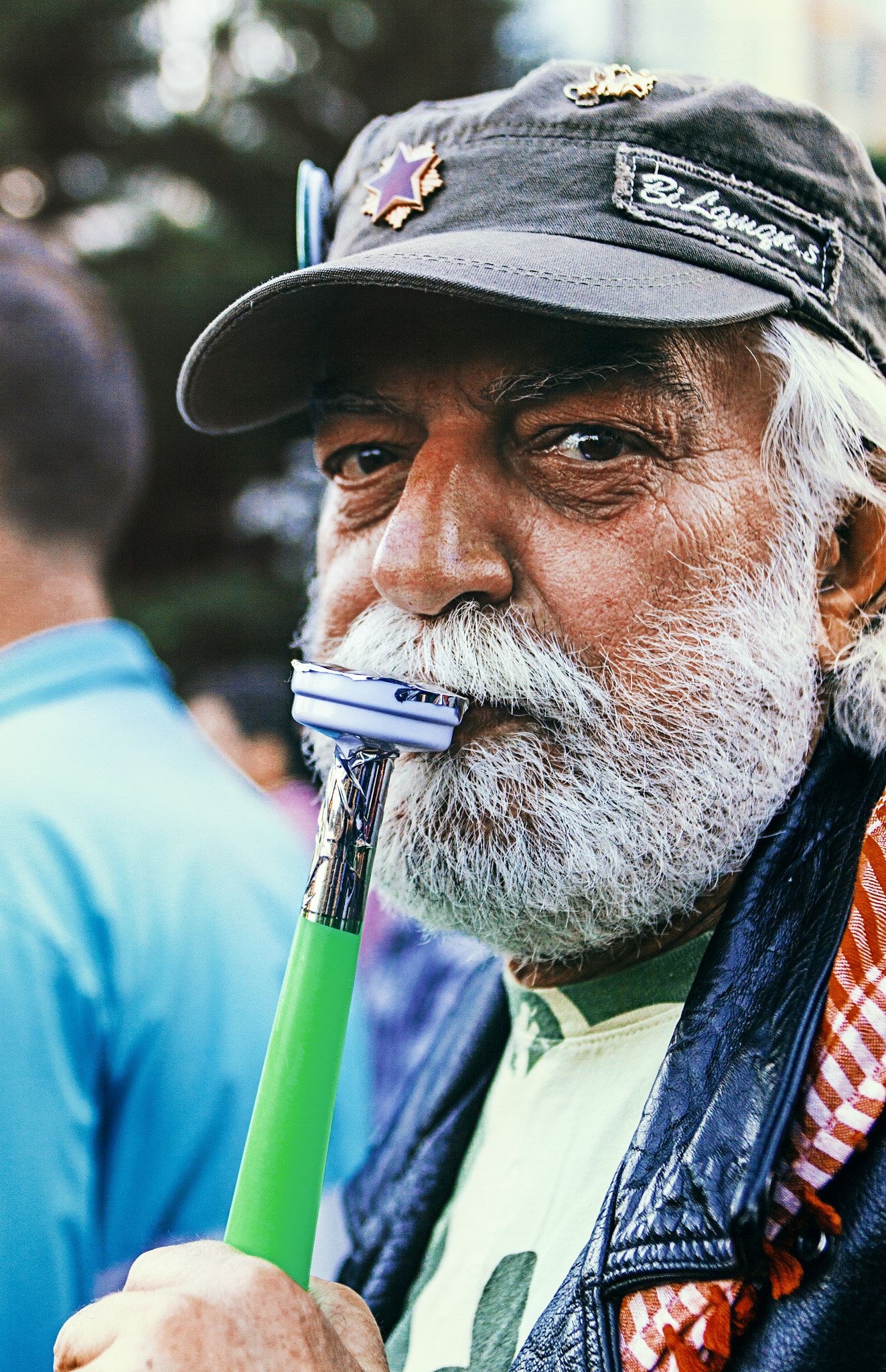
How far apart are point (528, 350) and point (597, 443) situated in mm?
137

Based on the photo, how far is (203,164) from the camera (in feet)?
29.0

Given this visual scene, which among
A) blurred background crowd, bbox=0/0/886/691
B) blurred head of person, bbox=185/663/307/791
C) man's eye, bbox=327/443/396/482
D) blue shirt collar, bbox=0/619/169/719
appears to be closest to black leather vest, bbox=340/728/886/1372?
man's eye, bbox=327/443/396/482

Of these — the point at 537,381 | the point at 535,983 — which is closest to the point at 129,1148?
the point at 535,983

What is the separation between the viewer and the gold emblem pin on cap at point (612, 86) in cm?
133

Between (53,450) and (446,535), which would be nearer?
(446,535)

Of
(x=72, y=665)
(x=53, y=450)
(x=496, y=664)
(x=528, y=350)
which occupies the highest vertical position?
(x=528, y=350)

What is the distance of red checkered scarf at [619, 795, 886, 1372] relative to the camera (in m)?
0.90

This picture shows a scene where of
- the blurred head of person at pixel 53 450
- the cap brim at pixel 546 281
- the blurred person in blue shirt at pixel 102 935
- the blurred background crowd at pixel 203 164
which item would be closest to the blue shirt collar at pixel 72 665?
the blurred person in blue shirt at pixel 102 935

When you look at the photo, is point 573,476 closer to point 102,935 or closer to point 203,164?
point 102,935

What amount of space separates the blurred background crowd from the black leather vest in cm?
681

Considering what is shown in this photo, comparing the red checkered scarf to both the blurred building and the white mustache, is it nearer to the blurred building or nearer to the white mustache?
the white mustache

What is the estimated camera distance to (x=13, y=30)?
27.1 feet

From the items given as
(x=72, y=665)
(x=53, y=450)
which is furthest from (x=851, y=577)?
(x=53, y=450)

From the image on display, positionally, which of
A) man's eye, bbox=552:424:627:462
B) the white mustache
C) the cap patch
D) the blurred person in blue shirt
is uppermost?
the cap patch
